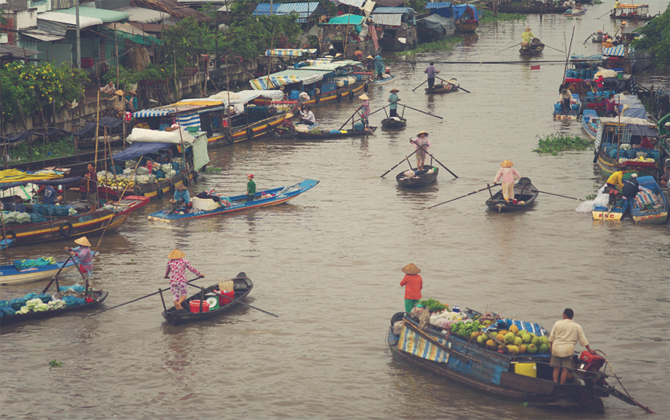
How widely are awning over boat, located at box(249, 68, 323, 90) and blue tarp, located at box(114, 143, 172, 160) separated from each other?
11942 millimetres

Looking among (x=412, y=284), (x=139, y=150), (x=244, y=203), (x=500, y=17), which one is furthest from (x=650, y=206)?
(x=500, y=17)

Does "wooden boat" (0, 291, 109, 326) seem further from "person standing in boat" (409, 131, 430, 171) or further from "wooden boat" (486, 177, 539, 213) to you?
"person standing in boat" (409, 131, 430, 171)

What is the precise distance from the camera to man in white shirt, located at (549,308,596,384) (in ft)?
33.8

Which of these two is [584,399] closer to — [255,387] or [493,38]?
[255,387]

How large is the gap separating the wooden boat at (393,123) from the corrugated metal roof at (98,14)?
12867 mm

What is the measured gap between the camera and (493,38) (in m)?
62.2

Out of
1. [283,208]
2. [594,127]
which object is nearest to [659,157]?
[594,127]

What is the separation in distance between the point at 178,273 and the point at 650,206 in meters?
12.0

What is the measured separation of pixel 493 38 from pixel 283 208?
45.2 m

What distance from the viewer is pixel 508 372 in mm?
10602

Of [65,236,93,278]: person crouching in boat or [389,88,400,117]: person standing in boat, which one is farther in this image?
[389,88,400,117]: person standing in boat

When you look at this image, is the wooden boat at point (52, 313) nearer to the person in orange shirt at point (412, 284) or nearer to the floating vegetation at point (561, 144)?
the person in orange shirt at point (412, 284)

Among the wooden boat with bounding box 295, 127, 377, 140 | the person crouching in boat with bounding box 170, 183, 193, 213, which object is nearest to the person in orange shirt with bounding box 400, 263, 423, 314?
the person crouching in boat with bounding box 170, 183, 193, 213

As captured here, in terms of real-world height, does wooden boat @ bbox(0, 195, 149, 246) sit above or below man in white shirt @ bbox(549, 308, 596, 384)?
above
